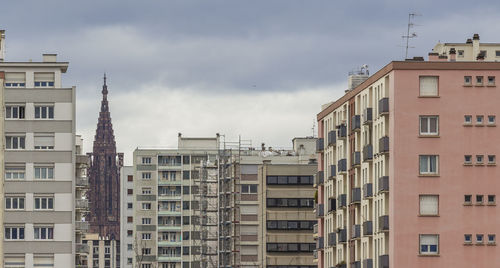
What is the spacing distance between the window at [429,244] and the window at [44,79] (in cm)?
4626

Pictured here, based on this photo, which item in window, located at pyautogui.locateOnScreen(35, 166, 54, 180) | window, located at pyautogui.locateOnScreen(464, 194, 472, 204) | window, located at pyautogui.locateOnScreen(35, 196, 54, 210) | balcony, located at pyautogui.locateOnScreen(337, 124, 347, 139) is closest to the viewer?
window, located at pyautogui.locateOnScreen(464, 194, 472, 204)

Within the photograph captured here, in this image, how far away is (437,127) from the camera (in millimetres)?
137125

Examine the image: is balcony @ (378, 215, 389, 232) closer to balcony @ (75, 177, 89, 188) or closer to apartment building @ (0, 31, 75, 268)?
apartment building @ (0, 31, 75, 268)

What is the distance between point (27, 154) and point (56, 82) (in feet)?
28.8

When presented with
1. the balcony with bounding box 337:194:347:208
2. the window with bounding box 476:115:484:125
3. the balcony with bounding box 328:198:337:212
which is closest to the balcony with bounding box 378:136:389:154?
the window with bounding box 476:115:484:125

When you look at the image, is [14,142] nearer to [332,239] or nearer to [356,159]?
[332,239]

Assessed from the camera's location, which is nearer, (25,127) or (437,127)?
(437,127)

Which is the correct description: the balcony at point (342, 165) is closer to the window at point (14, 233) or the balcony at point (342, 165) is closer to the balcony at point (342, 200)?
the balcony at point (342, 200)

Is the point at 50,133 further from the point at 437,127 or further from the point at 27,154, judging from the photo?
the point at 437,127

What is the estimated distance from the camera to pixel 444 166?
13650cm

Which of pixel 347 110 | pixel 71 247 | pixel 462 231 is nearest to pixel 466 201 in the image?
pixel 462 231

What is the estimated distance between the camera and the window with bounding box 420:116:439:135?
137m

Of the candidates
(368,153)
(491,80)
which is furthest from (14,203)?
(491,80)

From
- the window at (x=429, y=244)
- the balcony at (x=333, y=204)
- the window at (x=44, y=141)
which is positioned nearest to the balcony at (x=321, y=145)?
the balcony at (x=333, y=204)
